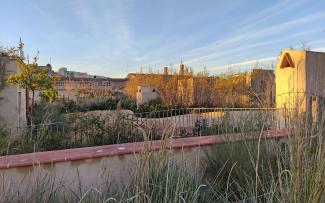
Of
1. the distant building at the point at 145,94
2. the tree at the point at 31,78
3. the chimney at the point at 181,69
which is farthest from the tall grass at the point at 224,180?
the chimney at the point at 181,69

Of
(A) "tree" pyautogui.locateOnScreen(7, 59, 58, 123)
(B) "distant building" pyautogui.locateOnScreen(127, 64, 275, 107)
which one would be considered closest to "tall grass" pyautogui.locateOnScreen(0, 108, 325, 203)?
(A) "tree" pyautogui.locateOnScreen(7, 59, 58, 123)

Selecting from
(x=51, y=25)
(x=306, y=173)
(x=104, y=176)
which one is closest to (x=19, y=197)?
(x=104, y=176)

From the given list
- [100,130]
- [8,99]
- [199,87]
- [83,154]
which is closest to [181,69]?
[199,87]

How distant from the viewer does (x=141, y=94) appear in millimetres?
16328

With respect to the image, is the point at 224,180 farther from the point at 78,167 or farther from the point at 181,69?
the point at 181,69

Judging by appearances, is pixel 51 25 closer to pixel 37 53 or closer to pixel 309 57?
pixel 37 53

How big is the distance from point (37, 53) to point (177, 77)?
29.9 feet

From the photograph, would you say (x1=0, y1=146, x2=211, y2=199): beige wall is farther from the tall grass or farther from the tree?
the tree

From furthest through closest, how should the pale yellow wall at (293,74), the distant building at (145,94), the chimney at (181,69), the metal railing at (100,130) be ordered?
the chimney at (181,69) < the distant building at (145,94) < the pale yellow wall at (293,74) < the metal railing at (100,130)

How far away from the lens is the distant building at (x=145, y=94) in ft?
53.3

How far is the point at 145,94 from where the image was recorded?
16.6 metres

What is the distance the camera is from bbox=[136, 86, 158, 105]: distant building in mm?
16234

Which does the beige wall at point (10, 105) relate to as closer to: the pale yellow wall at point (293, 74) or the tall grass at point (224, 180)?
the tall grass at point (224, 180)

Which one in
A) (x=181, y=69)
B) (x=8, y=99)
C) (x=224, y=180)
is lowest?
(x=224, y=180)
